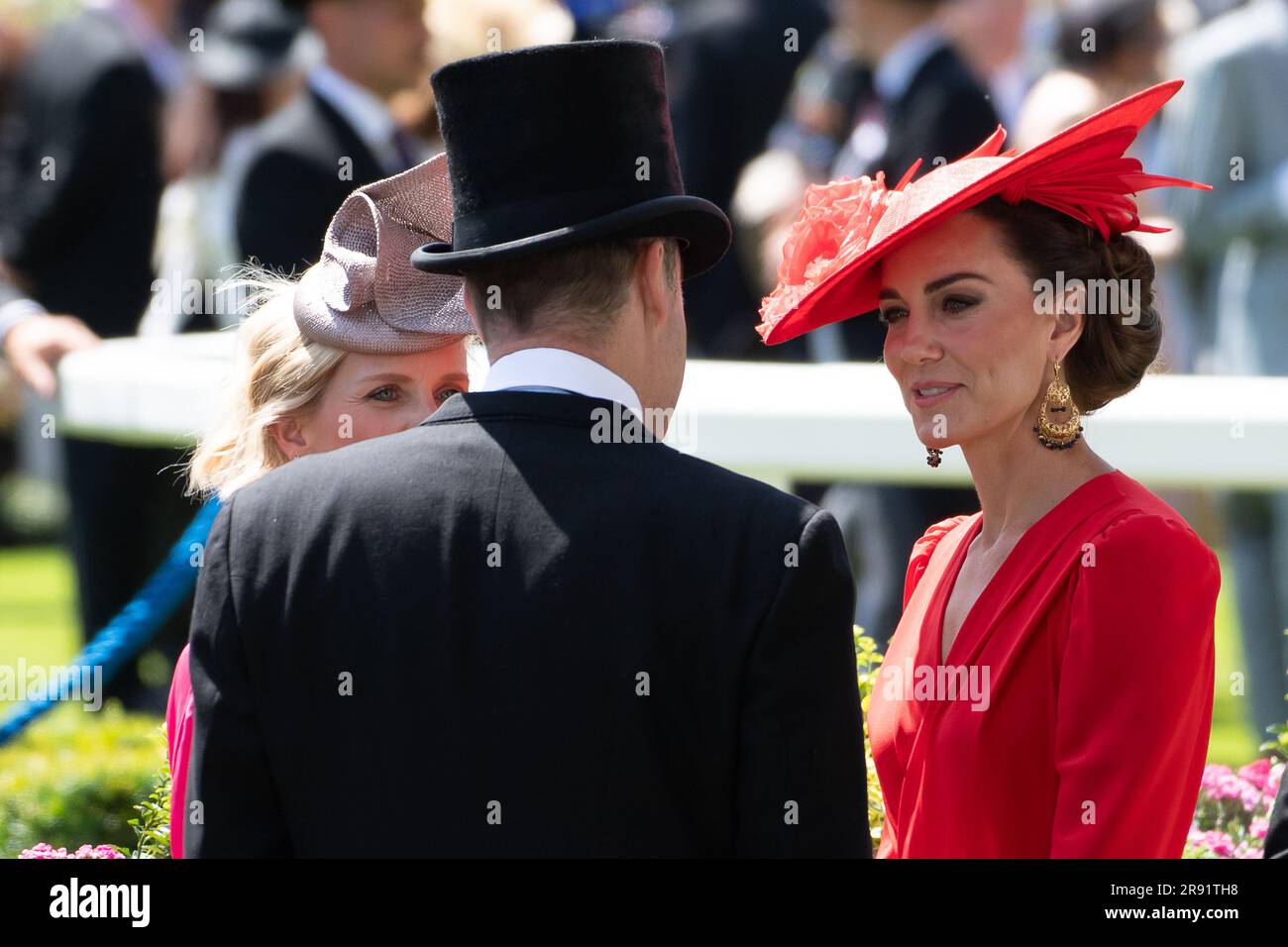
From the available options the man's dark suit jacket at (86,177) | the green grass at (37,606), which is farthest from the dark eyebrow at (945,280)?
the green grass at (37,606)

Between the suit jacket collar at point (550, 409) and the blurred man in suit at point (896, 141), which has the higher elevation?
the blurred man in suit at point (896, 141)

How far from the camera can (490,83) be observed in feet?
8.31

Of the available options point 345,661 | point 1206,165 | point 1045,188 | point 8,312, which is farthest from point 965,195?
point 8,312

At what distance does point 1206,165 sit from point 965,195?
146 inches

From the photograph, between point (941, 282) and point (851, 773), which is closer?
point (851, 773)

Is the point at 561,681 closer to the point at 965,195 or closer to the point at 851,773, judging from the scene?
the point at 851,773

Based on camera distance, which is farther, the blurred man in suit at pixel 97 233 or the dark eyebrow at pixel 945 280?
the blurred man in suit at pixel 97 233

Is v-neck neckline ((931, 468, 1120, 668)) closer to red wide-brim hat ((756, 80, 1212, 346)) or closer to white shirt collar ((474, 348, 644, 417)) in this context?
red wide-brim hat ((756, 80, 1212, 346))

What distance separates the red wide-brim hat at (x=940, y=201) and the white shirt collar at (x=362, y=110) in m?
3.37

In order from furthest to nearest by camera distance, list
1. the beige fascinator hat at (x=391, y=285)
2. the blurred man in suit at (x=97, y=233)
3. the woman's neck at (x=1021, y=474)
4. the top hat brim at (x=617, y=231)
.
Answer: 1. the blurred man in suit at (x=97, y=233)
2. the beige fascinator hat at (x=391, y=285)
3. the woman's neck at (x=1021, y=474)
4. the top hat brim at (x=617, y=231)

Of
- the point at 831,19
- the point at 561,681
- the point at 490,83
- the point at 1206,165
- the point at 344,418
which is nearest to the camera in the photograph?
the point at 561,681

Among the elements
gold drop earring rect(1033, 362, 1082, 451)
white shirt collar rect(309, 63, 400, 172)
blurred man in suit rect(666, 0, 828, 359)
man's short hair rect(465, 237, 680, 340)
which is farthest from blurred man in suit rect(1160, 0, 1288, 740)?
man's short hair rect(465, 237, 680, 340)

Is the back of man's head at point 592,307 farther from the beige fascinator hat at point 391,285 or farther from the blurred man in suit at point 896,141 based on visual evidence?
the blurred man in suit at point 896,141

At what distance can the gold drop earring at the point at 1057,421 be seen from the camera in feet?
10.0
